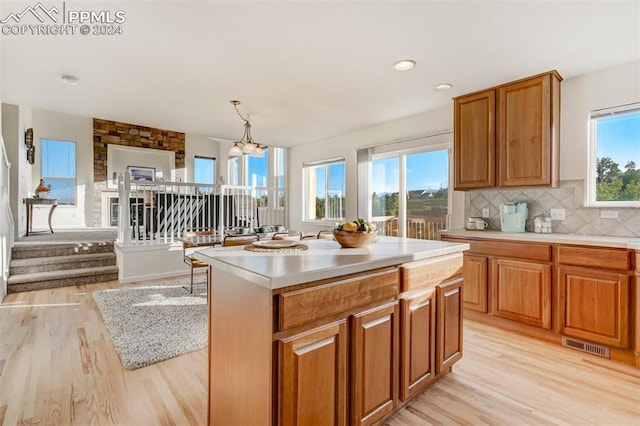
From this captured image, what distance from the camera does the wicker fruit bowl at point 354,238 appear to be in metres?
1.78

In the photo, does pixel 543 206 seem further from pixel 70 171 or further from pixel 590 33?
pixel 70 171

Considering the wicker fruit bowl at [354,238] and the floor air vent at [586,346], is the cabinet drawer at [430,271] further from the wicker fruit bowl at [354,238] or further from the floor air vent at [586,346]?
the floor air vent at [586,346]

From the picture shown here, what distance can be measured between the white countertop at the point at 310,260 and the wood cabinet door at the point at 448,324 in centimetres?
26

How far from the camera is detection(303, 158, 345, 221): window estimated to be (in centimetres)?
580

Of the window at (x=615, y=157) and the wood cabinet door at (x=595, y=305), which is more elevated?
the window at (x=615, y=157)

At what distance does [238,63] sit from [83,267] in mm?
4012

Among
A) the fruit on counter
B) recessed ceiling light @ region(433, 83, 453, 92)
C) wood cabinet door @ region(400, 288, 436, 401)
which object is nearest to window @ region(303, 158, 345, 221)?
recessed ceiling light @ region(433, 83, 453, 92)

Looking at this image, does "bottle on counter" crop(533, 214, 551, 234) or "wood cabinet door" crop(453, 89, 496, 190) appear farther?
"wood cabinet door" crop(453, 89, 496, 190)

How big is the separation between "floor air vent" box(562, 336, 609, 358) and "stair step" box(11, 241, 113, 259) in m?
6.11

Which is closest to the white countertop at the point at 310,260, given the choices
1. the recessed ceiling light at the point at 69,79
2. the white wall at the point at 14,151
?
the recessed ceiling light at the point at 69,79

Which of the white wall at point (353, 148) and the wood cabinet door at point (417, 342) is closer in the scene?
the wood cabinet door at point (417, 342)

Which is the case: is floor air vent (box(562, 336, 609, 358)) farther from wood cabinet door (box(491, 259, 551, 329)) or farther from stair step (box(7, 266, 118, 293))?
stair step (box(7, 266, 118, 293))

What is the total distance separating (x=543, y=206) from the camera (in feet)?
10.4

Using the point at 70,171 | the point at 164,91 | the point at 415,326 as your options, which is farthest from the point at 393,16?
the point at 70,171
